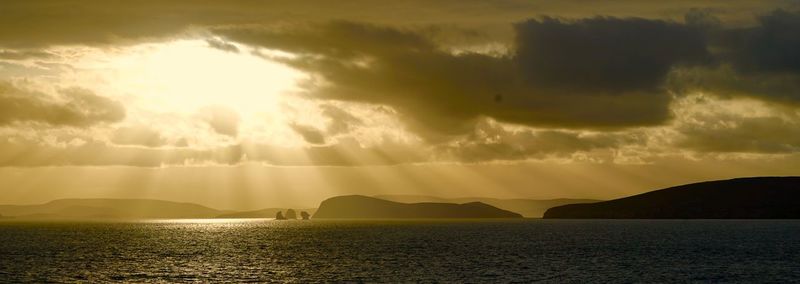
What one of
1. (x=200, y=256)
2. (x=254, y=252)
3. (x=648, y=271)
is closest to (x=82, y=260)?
(x=200, y=256)

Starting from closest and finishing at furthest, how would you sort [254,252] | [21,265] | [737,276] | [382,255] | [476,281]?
[476,281] → [737,276] → [21,265] → [382,255] → [254,252]

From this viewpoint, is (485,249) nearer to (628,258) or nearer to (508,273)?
(628,258)

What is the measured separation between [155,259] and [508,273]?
206 ft

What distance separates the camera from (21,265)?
393 ft

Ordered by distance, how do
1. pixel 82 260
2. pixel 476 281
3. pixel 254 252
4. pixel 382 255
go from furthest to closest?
1. pixel 254 252
2. pixel 382 255
3. pixel 82 260
4. pixel 476 281

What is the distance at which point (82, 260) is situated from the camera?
130875 millimetres

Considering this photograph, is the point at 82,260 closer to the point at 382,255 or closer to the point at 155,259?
the point at 155,259

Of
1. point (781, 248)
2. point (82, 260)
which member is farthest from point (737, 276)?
point (82, 260)

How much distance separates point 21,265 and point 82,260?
12.0 metres

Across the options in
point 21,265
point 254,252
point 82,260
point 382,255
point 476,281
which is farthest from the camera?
point 254,252

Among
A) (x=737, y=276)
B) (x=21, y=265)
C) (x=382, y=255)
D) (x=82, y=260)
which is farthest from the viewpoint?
(x=382, y=255)

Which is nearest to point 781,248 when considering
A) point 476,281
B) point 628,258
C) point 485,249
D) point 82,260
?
point 628,258

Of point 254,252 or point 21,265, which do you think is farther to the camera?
point 254,252

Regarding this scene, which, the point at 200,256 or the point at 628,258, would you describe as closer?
the point at 628,258
